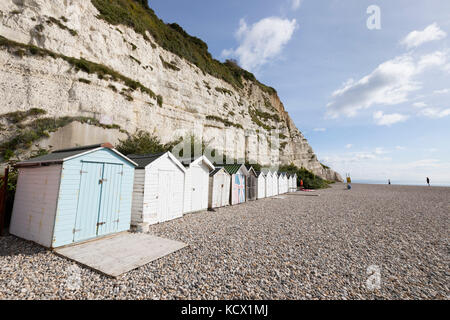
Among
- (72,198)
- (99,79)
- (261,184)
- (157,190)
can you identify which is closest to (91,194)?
(72,198)

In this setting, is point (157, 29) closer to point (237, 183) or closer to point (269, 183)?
point (237, 183)

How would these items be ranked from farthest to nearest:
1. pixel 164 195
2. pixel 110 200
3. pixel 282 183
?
pixel 282 183
pixel 164 195
pixel 110 200

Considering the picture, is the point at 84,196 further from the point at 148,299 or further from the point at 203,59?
the point at 203,59

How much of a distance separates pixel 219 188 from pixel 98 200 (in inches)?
334

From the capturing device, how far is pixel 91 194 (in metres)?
6.32

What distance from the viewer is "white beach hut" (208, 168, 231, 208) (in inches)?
521

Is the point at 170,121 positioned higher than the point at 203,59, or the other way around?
the point at 203,59

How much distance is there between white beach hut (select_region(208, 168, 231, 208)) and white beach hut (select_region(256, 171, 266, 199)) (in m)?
5.85

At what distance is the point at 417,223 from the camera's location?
982 cm

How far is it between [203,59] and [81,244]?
38.7 meters

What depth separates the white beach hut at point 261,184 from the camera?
20.1 meters

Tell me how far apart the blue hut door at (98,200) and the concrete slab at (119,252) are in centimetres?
42

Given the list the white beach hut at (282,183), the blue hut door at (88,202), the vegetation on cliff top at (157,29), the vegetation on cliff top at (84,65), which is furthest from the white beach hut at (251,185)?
the vegetation on cliff top at (157,29)
